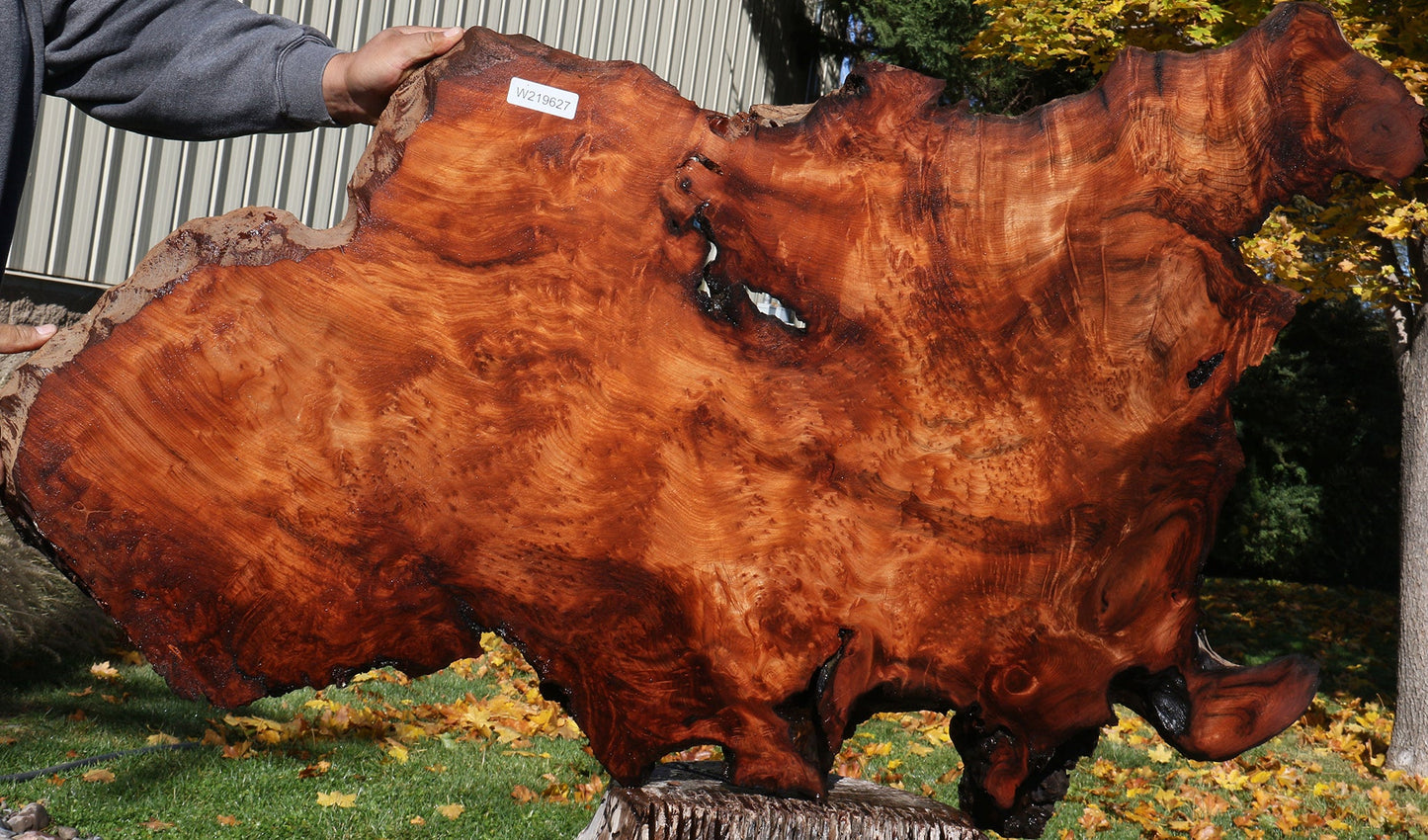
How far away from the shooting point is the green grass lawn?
11.9ft

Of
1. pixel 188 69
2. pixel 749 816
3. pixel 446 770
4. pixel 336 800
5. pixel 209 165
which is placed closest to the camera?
pixel 188 69

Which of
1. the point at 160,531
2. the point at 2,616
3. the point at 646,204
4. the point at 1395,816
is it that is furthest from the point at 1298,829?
the point at 2,616

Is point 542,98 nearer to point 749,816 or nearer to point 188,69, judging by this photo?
point 188,69

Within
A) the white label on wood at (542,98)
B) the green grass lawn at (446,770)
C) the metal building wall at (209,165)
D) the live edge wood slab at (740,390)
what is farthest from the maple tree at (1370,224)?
the white label on wood at (542,98)

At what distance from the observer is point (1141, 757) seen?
5.32 m

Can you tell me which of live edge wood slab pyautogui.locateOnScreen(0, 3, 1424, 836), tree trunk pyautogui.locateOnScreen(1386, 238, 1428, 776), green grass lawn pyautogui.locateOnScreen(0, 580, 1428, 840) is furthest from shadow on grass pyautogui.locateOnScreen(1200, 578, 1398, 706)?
live edge wood slab pyautogui.locateOnScreen(0, 3, 1424, 836)

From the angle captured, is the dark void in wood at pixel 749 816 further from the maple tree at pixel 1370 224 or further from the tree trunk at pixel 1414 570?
the tree trunk at pixel 1414 570

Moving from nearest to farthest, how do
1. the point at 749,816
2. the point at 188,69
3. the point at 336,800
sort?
1. the point at 188,69
2. the point at 749,816
3. the point at 336,800

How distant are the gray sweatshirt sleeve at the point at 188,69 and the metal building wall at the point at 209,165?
288 centimetres

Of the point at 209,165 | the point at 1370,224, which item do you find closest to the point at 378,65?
the point at 209,165

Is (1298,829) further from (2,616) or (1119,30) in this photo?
(2,616)

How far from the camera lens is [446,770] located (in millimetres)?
4180

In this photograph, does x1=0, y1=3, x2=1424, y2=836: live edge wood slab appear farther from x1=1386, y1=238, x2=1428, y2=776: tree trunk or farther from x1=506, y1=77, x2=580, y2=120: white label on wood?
x1=1386, y1=238, x2=1428, y2=776: tree trunk

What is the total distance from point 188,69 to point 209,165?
3828 millimetres
